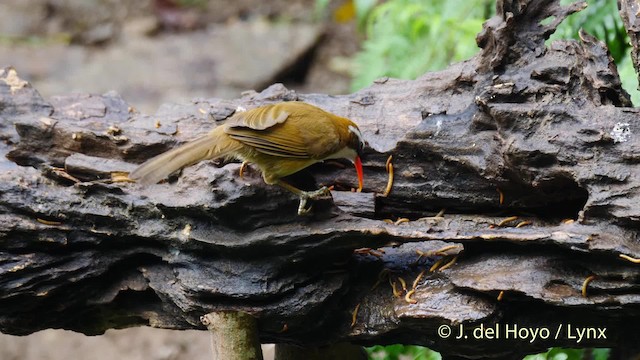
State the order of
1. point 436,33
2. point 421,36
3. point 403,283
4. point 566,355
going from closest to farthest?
point 403,283, point 566,355, point 436,33, point 421,36

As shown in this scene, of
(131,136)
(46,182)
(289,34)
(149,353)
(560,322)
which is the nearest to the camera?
(560,322)

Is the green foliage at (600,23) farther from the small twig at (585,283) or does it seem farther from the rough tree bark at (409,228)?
the small twig at (585,283)

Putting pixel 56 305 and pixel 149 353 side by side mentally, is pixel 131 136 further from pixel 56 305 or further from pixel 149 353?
pixel 149 353

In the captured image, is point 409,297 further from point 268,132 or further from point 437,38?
point 437,38

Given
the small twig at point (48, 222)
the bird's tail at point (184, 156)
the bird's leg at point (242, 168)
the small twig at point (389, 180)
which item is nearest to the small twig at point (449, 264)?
the small twig at point (389, 180)

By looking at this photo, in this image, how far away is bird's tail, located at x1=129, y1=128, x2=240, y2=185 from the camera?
2.98 meters

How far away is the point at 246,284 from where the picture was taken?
2.99 metres

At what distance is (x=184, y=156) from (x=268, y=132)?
368 mm

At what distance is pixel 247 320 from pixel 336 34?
7.27 metres

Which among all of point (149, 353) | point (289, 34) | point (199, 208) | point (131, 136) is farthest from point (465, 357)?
point (289, 34)

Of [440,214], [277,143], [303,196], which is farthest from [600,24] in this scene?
[303,196]

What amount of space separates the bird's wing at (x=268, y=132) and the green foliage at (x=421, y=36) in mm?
2136

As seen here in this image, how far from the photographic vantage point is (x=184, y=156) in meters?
Answer: 3.03

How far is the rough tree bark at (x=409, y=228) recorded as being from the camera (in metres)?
2.78
